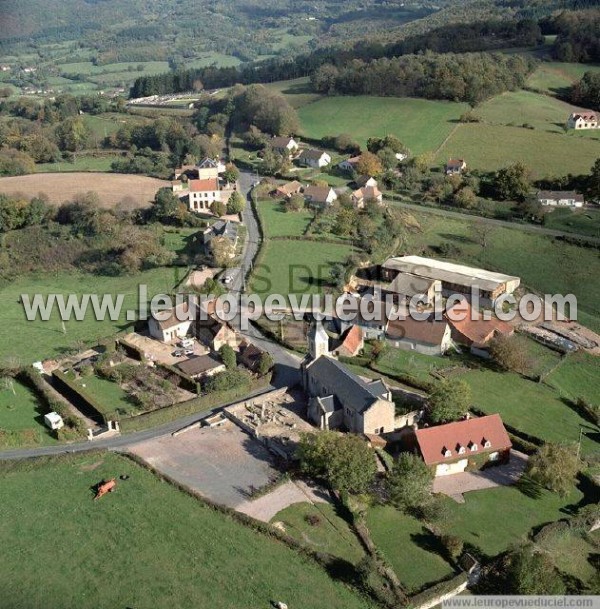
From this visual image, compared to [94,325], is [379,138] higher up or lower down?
higher up

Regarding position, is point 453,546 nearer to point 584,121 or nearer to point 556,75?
point 584,121

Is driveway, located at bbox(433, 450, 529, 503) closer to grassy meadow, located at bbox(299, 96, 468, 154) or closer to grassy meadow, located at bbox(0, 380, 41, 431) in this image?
grassy meadow, located at bbox(0, 380, 41, 431)

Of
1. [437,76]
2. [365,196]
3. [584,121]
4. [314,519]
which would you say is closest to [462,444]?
[314,519]

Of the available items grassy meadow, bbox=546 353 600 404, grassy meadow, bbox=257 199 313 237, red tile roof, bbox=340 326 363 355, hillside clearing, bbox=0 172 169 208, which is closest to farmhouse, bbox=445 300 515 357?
grassy meadow, bbox=546 353 600 404

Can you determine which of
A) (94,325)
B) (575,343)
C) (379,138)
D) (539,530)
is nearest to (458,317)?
(575,343)

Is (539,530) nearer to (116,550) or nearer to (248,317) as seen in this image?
(116,550)

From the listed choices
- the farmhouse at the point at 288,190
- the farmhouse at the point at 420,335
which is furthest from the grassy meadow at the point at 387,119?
the farmhouse at the point at 420,335
